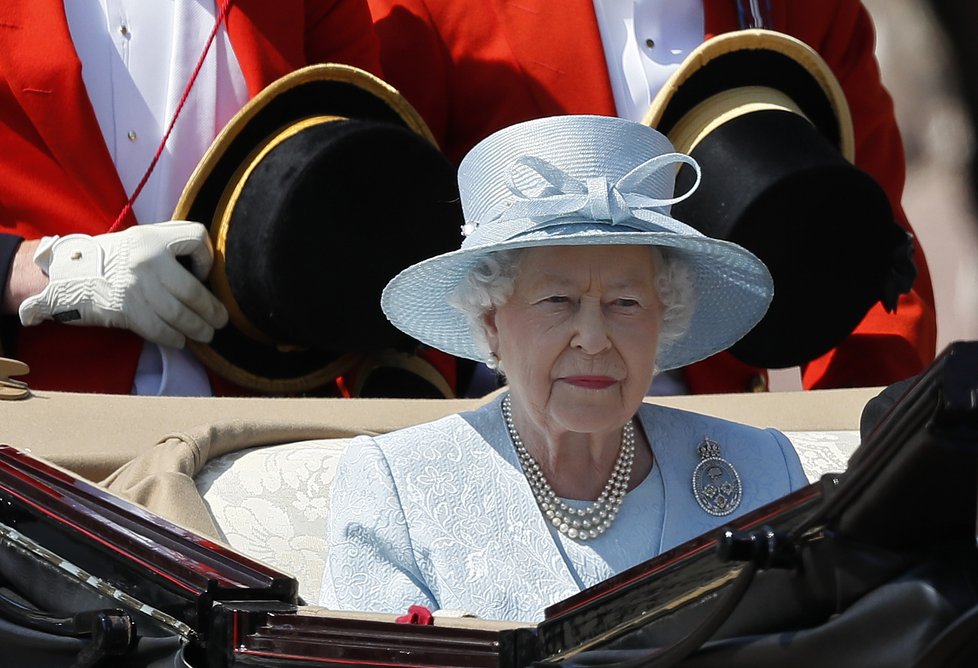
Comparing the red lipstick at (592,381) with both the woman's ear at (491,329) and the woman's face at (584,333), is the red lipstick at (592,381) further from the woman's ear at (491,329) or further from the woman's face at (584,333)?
the woman's ear at (491,329)

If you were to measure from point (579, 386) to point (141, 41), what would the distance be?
1113 millimetres

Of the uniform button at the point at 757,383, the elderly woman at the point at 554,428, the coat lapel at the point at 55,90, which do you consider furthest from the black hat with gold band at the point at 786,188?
the coat lapel at the point at 55,90

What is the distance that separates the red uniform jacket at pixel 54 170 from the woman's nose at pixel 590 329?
93cm

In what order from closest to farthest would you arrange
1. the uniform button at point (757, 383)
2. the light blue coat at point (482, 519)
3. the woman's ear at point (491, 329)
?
the light blue coat at point (482, 519) < the woman's ear at point (491, 329) < the uniform button at point (757, 383)

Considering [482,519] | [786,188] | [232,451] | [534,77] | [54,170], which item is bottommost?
[482,519]

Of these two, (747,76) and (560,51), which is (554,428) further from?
(560,51)

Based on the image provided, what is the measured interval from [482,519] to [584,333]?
25 cm

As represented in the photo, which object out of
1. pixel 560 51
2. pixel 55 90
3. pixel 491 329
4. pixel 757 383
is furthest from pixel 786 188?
pixel 55 90

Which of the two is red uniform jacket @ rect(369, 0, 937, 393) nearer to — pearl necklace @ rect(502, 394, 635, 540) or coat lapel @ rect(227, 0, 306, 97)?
coat lapel @ rect(227, 0, 306, 97)

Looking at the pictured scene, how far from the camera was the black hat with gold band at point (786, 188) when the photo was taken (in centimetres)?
246

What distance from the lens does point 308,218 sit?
92.4 inches

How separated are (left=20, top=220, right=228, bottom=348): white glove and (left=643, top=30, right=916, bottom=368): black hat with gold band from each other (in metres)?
0.78

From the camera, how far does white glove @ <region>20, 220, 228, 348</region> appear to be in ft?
7.55

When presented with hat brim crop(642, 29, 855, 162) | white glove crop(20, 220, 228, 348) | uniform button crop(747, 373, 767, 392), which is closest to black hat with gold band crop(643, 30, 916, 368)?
hat brim crop(642, 29, 855, 162)
